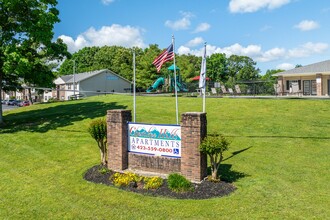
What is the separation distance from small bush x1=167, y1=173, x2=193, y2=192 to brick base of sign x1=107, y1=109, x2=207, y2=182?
19.3 inches

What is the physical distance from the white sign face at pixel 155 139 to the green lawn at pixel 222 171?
6.29 feet

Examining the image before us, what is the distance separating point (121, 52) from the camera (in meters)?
77.9

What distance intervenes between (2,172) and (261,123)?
12496 millimetres

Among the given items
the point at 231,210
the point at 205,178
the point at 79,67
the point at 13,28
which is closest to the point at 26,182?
the point at 205,178

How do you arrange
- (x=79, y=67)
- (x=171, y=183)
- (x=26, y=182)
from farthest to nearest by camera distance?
1. (x=79, y=67)
2. (x=26, y=182)
3. (x=171, y=183)

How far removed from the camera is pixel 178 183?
8.71m

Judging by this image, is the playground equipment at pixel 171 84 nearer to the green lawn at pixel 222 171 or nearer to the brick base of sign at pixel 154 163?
the green lawn at pixel 222 171

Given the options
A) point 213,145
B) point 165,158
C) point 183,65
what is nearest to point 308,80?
point 165,158

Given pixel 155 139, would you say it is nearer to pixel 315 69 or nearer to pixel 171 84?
pixel 315 69

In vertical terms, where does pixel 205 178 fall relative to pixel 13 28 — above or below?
below

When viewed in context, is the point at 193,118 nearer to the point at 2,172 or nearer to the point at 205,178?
the point at 205,178

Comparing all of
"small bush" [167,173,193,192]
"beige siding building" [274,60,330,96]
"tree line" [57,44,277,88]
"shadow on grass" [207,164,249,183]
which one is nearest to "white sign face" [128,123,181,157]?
"small bush" [167,173,193,192]

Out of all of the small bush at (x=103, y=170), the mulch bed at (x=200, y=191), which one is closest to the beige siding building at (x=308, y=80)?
the mulch bed at (x=200, y=191)

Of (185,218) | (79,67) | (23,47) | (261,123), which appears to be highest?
(79,67)
